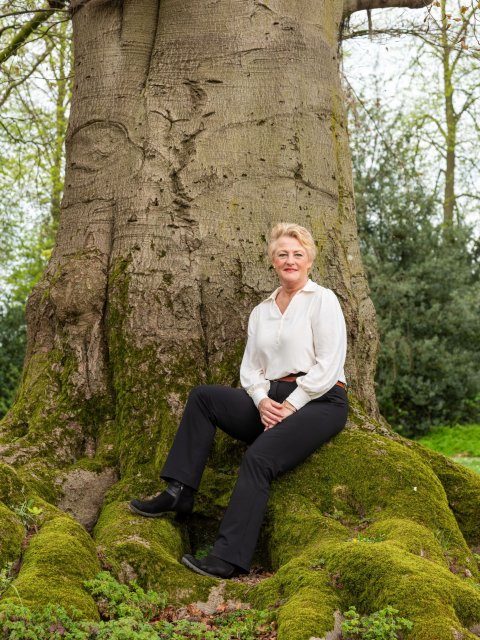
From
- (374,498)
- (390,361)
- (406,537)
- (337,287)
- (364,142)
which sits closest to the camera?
(406,537)

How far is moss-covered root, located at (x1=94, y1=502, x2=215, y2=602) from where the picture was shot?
446 centimetres

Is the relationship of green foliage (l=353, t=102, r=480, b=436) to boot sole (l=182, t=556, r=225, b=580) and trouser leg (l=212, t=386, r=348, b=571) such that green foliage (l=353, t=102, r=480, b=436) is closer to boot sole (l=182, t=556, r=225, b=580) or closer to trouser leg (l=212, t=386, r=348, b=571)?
trouser leg (l=212, t=386, r=348, b=571)

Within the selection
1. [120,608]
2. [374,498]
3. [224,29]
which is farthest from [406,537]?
[224,29]

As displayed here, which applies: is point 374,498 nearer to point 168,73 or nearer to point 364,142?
point 168,73

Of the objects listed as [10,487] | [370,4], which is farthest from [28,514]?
[370,4]

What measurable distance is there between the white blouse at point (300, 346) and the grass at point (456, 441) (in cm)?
825

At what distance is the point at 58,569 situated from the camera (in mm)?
4016

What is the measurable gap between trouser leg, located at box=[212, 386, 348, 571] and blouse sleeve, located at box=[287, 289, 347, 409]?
0.10 meters

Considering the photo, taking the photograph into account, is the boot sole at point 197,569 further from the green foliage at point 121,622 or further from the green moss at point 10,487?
the green moss at point 10,487

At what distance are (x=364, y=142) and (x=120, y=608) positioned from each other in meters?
12.9

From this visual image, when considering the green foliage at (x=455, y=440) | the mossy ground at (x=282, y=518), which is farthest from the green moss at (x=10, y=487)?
the green foliage at (x=455, y=440)

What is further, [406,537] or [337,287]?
[337,287]

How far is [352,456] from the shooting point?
206 inches

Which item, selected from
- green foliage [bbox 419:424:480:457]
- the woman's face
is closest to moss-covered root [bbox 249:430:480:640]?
the woman's face
